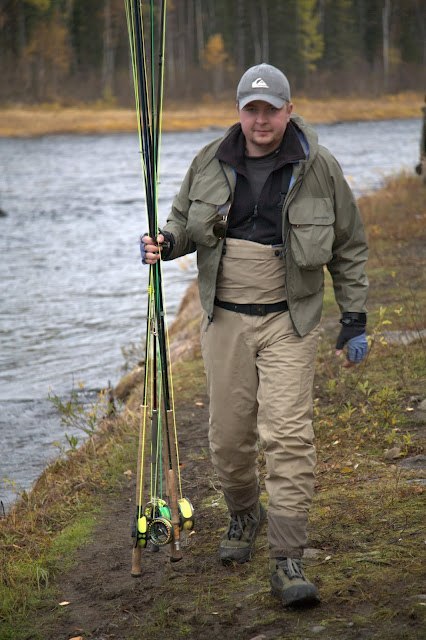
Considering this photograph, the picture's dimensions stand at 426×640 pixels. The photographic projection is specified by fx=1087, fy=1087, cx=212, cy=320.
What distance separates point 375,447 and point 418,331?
6.99 feet

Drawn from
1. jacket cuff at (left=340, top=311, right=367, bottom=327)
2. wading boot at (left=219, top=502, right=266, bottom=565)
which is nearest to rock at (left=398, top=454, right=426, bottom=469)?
wading boot at (left=219, top=502, right=266, bottom=565)

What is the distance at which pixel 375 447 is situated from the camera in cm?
593

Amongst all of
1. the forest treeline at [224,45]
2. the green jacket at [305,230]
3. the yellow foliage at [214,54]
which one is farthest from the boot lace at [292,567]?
the yellow foliage at [214,54]

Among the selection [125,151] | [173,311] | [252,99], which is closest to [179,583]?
[252,99]

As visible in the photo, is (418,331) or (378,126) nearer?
(418,331)

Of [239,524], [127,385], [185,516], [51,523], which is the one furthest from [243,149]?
[127,385]

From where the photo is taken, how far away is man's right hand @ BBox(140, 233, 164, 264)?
427 cm

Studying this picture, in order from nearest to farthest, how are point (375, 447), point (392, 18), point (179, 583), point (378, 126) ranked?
point (179, 583)
point (375, 447)
point (378, 126)
point (392, 18)

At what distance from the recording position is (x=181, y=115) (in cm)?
5719

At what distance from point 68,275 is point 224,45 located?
186ft

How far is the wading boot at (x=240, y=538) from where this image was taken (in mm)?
4695

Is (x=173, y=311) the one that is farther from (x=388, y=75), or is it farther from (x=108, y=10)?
(x=108, y=10)

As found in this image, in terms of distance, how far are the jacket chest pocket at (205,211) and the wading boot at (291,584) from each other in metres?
1.31

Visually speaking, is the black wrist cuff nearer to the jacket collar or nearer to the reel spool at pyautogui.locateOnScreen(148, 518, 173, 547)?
the jacket collar
